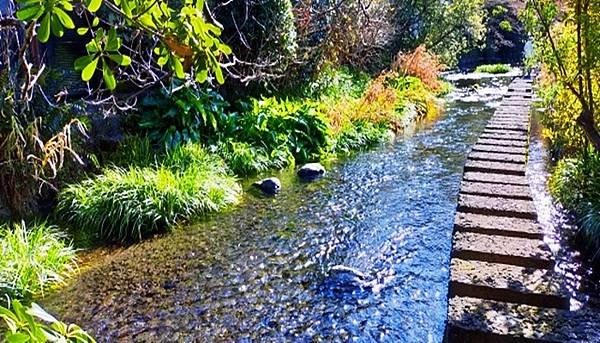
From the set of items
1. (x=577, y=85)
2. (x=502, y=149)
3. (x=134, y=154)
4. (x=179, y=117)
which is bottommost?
(x=502, y=149)

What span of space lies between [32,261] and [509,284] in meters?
3.32

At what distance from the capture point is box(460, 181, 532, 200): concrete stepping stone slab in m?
3.73

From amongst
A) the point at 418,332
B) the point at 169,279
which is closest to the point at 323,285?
the point at 418,332

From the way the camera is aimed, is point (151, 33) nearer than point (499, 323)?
Yes

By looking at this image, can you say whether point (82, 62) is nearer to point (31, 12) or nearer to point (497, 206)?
point (31, 12)

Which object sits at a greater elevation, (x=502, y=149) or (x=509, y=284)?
(x=502, y=149)

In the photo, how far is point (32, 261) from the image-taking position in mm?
3689

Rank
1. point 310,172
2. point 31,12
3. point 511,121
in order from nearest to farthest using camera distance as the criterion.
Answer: point 31,12 < point 310,172 < point 511,121

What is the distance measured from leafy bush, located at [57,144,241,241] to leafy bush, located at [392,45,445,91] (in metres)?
9.66

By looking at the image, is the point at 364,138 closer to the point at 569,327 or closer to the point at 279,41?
the point at 279,41

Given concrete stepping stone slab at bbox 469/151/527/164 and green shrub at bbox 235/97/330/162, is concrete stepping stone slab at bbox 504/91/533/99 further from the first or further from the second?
concrete stepping stone slab at bbox 469/151/527/164

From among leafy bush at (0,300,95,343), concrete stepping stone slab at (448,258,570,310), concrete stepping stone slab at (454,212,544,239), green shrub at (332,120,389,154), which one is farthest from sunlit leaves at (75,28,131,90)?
green shrub at (332,120,389,154)

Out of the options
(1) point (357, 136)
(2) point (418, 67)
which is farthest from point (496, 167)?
(2) point (418, 67)

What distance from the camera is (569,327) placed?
1.94 m
